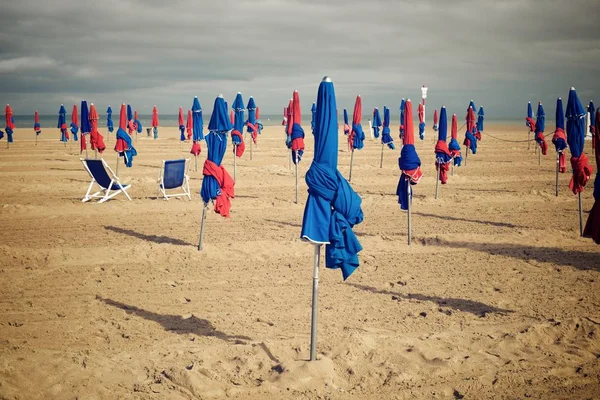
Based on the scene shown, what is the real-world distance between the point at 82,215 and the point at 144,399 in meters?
8.34

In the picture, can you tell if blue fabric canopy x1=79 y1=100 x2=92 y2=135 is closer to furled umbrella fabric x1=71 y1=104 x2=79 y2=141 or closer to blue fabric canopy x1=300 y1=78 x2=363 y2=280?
furled umbrella fabric x1=71 y1=104 x2=79 y2=141

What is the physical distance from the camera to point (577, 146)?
9.33 meters

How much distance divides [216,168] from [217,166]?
81 millimetres

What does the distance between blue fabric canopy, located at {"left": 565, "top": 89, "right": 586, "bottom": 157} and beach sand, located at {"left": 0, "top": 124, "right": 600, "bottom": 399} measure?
175 cm

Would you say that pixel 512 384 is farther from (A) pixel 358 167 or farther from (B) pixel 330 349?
(A) pixel 358 167

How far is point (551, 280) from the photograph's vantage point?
282 inches

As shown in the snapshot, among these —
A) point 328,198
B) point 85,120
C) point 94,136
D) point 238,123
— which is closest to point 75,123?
point 85,120

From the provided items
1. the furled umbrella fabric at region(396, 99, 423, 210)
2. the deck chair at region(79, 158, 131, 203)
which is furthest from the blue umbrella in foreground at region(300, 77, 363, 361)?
the deck chair at region(79, 158, 131, 203)

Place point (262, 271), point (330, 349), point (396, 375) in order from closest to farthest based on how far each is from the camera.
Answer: point (396, 375)
point (330, 349)
point (262, 271)

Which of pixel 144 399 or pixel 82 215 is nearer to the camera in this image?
pixel 144 399

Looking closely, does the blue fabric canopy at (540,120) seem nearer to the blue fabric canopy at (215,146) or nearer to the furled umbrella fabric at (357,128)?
the furled umbrella fabric at (357,128)

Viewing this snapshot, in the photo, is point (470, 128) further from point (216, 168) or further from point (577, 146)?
point (216, 168)

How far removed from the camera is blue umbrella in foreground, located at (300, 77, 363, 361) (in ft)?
14.5

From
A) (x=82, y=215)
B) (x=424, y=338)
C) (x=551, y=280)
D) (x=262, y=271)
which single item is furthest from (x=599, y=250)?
(x=82, y=215)
